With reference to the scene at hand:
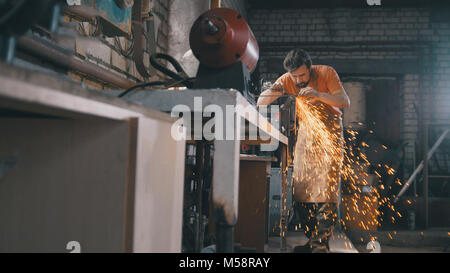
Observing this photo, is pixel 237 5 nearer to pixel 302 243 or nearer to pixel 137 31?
pixel 302 243

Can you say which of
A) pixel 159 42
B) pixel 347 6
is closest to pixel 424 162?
pixel 347 6

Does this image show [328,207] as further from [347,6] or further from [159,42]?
[347,6]

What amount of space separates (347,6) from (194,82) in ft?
17.6

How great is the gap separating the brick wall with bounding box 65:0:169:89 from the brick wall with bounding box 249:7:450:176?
330 centimetres

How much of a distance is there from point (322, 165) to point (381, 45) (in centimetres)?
391

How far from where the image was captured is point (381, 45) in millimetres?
5840

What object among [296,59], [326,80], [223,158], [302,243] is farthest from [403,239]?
[223,158]

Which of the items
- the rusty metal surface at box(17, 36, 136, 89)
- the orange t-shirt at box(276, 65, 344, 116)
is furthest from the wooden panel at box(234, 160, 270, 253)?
the rusty metal surface at box(17, 36, 136, 89)

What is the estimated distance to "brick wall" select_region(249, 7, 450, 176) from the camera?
570 cm

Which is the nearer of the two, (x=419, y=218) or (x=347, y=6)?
(x=419, y=218)

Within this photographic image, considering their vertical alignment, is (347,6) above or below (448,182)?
above

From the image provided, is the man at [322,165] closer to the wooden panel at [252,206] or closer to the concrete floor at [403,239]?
the wooden panel at [252,206]

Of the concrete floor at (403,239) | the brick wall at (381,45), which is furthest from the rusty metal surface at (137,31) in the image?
the brick wall at (381,45)

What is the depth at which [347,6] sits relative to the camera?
5902 millimetres
